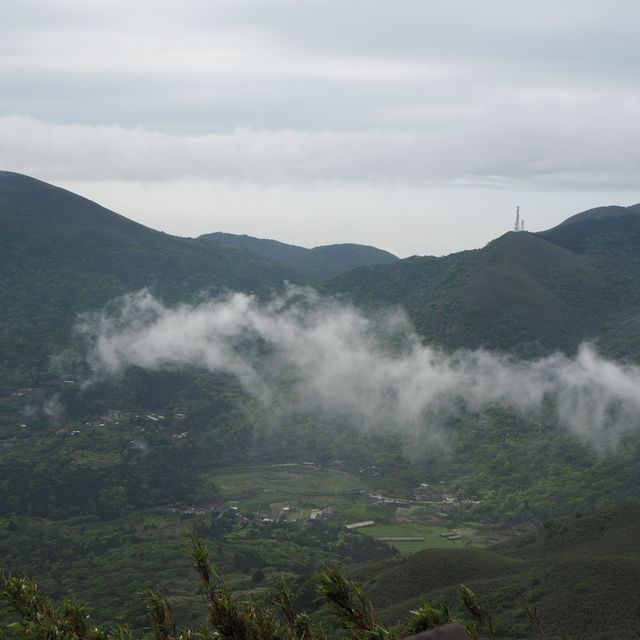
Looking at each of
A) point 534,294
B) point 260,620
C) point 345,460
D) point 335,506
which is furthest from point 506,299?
point 260,620

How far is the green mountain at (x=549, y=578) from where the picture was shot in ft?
154

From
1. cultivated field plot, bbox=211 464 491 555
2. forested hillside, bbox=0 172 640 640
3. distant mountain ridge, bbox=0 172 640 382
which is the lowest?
cultivated field plot, bbox=211 464 491 555

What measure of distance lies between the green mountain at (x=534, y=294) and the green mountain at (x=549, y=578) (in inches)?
2899

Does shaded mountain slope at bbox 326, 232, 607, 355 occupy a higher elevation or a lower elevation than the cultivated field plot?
higher

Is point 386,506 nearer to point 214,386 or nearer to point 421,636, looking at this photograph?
point 214,386

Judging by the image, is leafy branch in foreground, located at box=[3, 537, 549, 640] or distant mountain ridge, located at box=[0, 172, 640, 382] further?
distant mountain ridge, located at box=[0, 172, 640, 382]

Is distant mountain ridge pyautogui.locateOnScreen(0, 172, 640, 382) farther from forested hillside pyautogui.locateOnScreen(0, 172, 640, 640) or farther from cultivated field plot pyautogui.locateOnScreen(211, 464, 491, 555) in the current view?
cultivated field plot pyautogui.locateOnScreen(211, 464, 491, 555)

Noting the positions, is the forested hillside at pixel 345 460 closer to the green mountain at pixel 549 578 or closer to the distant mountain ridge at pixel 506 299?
the green mountain at pixel 549 578

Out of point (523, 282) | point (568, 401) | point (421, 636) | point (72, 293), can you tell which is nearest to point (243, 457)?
point (568, 401)

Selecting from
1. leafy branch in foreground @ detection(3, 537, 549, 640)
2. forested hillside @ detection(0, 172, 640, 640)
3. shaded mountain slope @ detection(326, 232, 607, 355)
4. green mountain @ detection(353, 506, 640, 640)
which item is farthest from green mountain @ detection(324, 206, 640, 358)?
leafy branch in foreground @ detection(3, 537, 549, 640)

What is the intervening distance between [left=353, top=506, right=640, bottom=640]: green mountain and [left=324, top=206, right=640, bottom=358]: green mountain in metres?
73.6

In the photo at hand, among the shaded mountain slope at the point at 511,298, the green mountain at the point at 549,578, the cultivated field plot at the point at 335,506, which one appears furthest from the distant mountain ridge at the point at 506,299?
the green mountain at the point at 549,578

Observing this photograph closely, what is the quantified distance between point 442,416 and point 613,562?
81.6 metres

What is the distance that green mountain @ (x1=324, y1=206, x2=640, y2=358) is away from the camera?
145875mm
